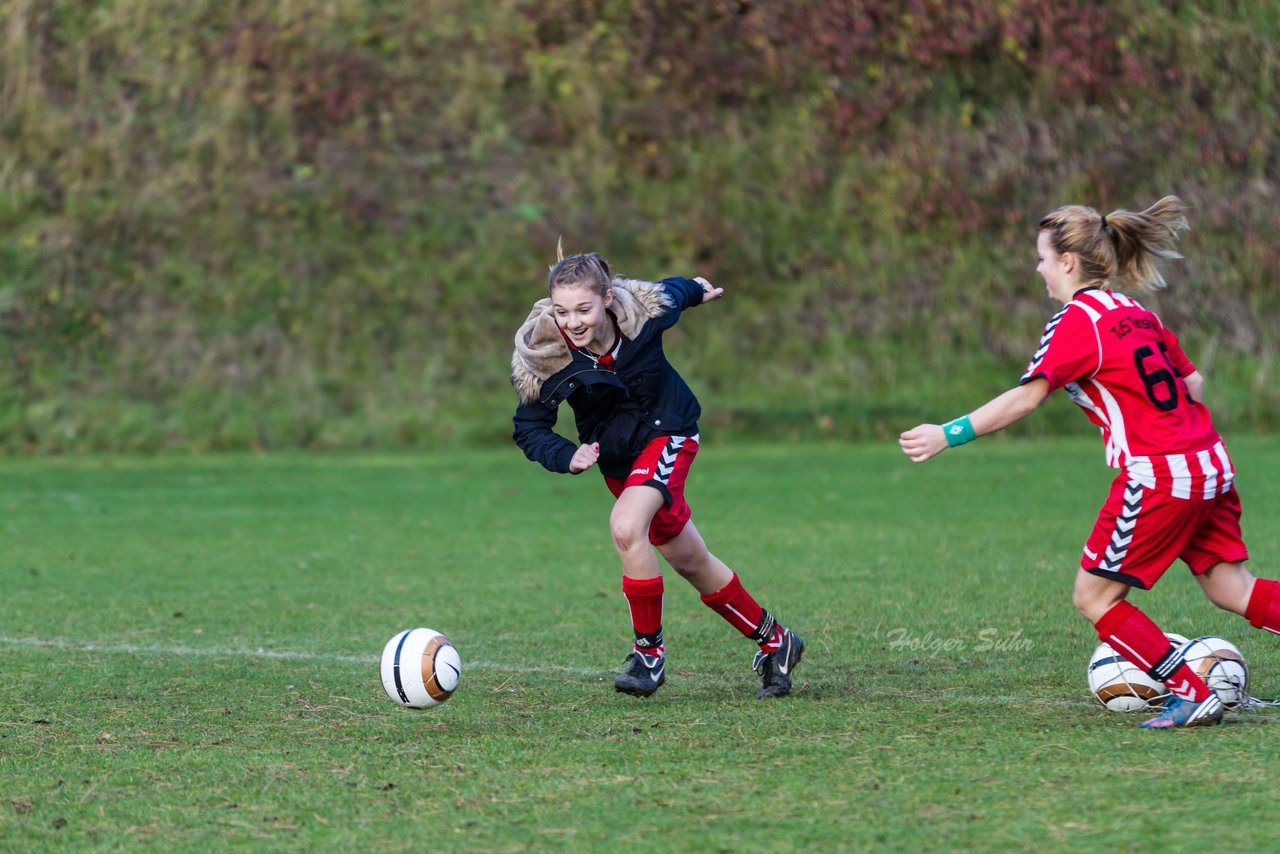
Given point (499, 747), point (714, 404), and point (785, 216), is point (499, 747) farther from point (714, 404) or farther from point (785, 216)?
point (785, 216)

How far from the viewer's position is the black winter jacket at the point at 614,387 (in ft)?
18.6

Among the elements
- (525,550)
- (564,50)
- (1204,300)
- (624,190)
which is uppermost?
(564,50)

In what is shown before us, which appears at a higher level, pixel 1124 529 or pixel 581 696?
pixel 1124 529

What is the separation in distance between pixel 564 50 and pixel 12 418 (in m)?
8.15

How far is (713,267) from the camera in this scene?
20.1 metres

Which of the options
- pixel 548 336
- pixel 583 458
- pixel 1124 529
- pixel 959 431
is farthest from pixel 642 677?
pixel 1124 529

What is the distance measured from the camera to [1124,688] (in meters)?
5.10

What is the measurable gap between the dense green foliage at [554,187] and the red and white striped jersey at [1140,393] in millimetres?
13738

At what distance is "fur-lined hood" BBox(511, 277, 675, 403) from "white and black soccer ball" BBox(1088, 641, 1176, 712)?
6.37 ft

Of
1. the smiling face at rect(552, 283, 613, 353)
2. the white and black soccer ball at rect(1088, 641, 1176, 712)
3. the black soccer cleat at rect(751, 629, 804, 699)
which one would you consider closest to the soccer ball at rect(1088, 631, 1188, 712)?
the white and black soccer ball at rect(1088, 641, 1176, 712)

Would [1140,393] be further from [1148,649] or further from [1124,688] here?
[1124,688]

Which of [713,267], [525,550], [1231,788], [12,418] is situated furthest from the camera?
[713,267]

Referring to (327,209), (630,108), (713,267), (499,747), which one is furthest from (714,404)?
(499,747)

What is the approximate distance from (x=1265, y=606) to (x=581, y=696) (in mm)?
2299
